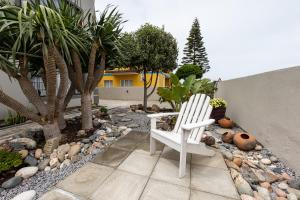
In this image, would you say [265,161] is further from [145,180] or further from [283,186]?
[145,180]

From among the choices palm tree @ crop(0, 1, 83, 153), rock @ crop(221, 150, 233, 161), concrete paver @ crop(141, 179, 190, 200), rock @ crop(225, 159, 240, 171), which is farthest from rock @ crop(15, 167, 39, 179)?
rock @ crop(221, 150, 233, 161)

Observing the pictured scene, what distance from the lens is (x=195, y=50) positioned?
21859mm

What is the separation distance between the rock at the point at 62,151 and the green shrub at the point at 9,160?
0.52m

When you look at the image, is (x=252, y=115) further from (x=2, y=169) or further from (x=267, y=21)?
(x=2, y=169)

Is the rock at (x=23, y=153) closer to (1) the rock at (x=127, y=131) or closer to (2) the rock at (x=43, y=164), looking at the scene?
(2) the rock at (x=43, y=164)

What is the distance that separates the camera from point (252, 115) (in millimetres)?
3586

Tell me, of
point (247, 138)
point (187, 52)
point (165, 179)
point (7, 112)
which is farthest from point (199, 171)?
point (187, 52)

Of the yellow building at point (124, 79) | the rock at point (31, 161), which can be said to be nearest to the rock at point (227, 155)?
the rock at point (31, 161)

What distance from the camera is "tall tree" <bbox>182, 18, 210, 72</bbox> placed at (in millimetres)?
21328

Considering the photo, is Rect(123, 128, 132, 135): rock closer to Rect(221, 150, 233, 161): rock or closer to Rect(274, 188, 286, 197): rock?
Rect(221, 150, 233, 161): rock

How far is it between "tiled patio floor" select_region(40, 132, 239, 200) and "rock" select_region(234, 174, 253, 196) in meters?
0.07

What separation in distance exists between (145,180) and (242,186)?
1.27 m

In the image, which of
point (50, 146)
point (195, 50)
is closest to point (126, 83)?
point (195, 50)

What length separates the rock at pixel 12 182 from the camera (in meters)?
1.83
